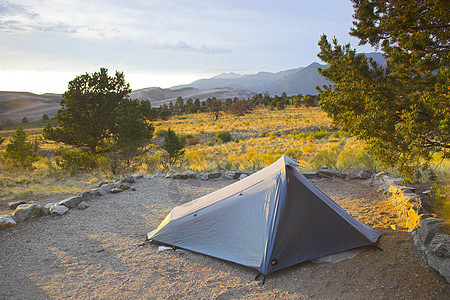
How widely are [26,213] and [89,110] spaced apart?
30.2 feet

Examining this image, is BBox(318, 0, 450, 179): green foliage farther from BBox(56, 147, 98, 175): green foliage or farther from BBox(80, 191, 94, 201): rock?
BBox(56, 147, 98, 175): green foliage

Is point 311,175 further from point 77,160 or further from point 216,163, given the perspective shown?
point 77,160

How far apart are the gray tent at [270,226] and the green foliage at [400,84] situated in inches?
63.9

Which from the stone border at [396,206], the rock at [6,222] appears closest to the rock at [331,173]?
the stone border at [396,206]

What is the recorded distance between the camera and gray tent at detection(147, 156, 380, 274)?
508cm

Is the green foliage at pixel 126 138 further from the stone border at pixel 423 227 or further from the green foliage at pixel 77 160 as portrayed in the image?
the stone border at pixel 423 227

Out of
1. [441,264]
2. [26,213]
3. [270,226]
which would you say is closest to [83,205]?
[26,213]

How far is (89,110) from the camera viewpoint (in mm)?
16031

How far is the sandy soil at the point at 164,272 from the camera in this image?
4340 mm

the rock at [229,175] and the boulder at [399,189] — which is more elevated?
the boulder at [399,189]

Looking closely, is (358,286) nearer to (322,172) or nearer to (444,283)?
(444,283)

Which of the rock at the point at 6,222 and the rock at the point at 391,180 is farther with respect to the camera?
the rock at the point at 391,180

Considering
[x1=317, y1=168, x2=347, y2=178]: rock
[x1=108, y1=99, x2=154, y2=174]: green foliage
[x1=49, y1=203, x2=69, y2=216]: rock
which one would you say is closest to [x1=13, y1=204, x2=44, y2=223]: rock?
[x1=49, y1=203, x2=69, y2=216]: rock

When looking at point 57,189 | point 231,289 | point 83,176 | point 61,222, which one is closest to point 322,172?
point 231,289
